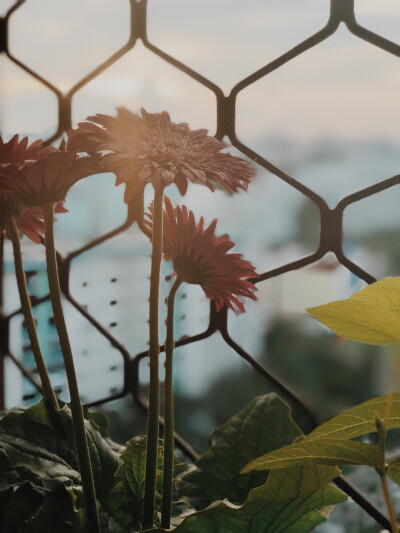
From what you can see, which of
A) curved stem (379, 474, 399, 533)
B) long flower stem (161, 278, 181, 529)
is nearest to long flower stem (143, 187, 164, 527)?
Result: long flower stem (161, 278, 181, 529)

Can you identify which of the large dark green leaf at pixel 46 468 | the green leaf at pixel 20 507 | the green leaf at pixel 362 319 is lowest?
the green leaf at pixel 20 507

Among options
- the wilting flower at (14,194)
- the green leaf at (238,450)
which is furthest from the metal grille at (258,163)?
the wilting flower at (14,194)

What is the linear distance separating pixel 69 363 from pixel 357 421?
0.15 m

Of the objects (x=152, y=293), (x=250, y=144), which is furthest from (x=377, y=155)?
(x=152, y=293)

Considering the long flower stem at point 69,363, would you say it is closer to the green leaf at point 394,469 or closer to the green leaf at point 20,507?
the green leaf at point 20,507

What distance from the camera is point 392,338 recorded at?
1.06 ft

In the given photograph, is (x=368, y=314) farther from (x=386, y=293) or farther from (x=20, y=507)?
(x=20, y=507)

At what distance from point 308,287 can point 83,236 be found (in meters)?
0.22

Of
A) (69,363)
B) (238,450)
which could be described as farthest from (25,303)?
(238,450)

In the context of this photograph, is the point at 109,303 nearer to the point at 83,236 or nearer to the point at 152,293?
the point at 83,236

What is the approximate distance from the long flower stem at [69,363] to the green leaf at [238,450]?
9 cm

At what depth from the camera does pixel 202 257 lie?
0.35 meters

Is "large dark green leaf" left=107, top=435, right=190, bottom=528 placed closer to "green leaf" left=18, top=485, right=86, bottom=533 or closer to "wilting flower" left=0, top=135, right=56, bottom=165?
"green leaf" left=18, top=485, right=86, bottom=533

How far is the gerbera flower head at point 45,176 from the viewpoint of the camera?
0.31m
